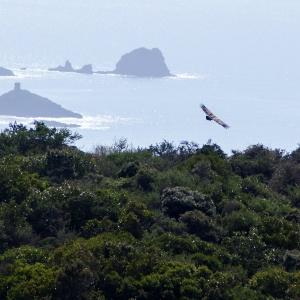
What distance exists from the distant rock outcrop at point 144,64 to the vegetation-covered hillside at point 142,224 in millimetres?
56773

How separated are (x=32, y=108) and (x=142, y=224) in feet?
138

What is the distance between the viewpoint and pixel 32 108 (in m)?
60.0

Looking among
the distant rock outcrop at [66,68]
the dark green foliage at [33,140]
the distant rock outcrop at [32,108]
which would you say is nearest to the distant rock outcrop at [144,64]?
the distant rock outcrop at [66,68]

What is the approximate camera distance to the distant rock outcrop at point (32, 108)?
59406mm

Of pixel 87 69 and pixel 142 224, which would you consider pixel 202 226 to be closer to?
pixel 142 224

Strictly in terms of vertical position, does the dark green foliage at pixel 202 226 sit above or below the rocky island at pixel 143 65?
below

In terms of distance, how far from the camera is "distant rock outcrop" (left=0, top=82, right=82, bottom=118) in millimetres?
59406

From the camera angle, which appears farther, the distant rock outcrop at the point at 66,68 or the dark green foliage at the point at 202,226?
the distant rock outcrop at the point at 66,68

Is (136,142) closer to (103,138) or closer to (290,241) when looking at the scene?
(103,138)

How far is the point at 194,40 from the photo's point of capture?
4090 inches

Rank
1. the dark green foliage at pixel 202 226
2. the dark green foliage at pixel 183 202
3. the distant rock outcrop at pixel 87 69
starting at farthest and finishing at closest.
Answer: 1. the distant rock outcrop at pixel 87 69
2. the dark green foliage at pixel 183 202
3. the dark green foliage at pixel 202 226

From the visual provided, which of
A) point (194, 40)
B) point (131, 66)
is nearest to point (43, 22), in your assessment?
point (194, 40)

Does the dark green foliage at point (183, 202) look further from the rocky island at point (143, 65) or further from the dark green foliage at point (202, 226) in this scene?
the rocky island at point (143, 65)

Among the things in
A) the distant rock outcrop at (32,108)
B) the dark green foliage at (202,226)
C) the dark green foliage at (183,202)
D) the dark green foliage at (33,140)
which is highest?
the dark green foliage at (33,140)
